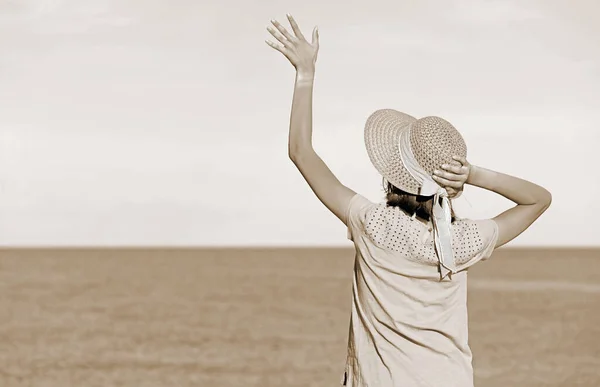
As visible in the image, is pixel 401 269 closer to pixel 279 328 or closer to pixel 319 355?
pixel 319 355

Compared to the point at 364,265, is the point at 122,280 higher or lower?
lower

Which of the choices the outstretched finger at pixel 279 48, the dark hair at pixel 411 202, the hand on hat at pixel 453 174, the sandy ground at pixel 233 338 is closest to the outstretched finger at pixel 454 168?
the hand on hat at pixel 453 174

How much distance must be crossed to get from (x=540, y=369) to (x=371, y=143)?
8094mm

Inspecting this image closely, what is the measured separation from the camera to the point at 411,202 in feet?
8.40

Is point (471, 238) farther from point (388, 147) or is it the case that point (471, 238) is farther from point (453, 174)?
point (388, 147)

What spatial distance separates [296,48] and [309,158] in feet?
1.11

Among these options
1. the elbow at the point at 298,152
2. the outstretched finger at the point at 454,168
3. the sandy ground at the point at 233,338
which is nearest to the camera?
the outstretched finger at the point at 454,168

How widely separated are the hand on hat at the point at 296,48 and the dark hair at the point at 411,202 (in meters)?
0.41

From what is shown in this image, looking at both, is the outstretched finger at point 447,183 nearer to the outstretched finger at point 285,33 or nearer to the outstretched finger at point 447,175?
the outstretched finger at point 447,175

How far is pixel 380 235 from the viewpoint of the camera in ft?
8.13

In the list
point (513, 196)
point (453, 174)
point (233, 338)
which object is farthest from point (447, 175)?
point (233, 338)

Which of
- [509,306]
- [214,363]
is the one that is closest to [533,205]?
[214,363]

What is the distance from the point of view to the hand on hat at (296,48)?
2.66 m

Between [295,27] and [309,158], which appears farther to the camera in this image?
[295,27]
